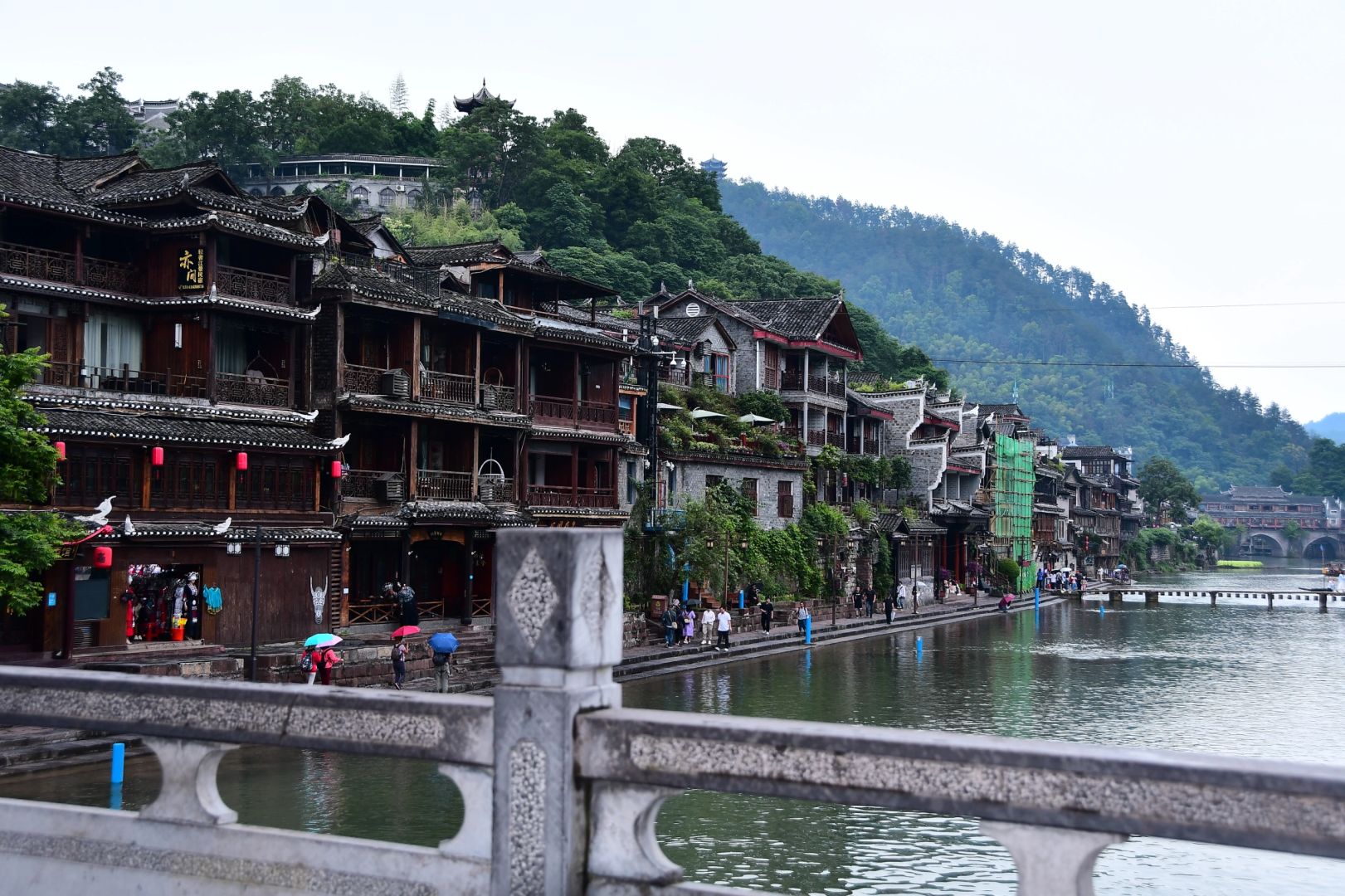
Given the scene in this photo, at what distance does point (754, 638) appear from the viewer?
144ft

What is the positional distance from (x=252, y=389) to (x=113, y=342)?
353 centimetres

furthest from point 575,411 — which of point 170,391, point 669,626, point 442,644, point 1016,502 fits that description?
point 1016,502

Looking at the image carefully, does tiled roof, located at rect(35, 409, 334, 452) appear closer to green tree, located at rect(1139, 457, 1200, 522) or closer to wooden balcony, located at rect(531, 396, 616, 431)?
wooden balcony, located at rect(531, 396, 616, 431)

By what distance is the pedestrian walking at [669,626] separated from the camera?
40.0 m

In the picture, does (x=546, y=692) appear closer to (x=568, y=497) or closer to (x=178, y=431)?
(x=178, y=431)

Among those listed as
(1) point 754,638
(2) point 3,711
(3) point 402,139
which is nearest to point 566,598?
(2) point 3,711

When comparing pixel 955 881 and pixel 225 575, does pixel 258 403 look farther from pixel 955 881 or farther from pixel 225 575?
pixel 955 881

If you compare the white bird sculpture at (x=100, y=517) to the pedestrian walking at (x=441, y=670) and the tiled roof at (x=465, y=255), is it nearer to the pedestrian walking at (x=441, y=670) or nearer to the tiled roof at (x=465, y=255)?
the pedestrian walking at (x=441, y=670)

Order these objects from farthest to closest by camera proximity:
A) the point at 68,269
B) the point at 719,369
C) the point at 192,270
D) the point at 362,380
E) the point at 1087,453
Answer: the point at 1087,453
the point at 719,369
the point at 362,380
the point at 192,270
the point at 68,269

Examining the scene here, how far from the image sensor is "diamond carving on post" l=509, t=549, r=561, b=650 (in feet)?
19.1

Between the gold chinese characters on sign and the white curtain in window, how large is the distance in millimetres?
1826

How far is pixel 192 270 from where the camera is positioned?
31.5m

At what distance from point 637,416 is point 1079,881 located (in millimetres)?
44707

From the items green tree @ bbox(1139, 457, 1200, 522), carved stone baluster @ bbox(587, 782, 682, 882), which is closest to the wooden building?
A: carved stone baluster @ bbox(587, 782, 682, 882)
